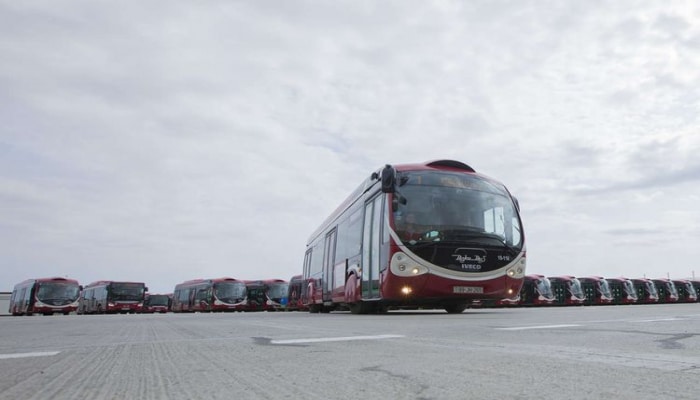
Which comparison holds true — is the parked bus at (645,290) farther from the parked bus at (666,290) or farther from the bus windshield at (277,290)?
the bus windshield at (277,290)

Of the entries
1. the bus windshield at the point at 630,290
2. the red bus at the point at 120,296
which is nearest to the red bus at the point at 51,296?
the red bus at the point at 120,296

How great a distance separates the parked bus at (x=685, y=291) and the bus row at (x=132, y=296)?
30.5 metres

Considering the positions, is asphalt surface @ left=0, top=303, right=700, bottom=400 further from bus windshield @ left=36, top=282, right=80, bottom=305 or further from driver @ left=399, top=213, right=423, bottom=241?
bus windshield @ left=36, top=282, right=80, bottom=305

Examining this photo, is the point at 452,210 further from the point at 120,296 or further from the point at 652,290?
the point at 652,290

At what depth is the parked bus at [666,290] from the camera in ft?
140

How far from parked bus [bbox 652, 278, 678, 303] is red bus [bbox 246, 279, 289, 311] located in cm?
2819

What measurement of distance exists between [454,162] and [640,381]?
1088 centimetres

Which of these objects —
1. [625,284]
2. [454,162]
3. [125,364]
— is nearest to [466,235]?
[454,162]

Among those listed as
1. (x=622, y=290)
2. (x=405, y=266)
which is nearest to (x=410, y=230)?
(x=405, y=266)

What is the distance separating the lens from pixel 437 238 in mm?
11656

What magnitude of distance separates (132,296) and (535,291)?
90.6 ft

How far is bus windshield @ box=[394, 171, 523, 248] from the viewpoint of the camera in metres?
11.7

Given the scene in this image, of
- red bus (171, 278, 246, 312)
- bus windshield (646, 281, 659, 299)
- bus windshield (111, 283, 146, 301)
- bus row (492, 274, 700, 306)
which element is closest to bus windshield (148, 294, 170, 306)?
bus windshield (111, 283, 146, 301)

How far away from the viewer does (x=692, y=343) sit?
441 centimetres
